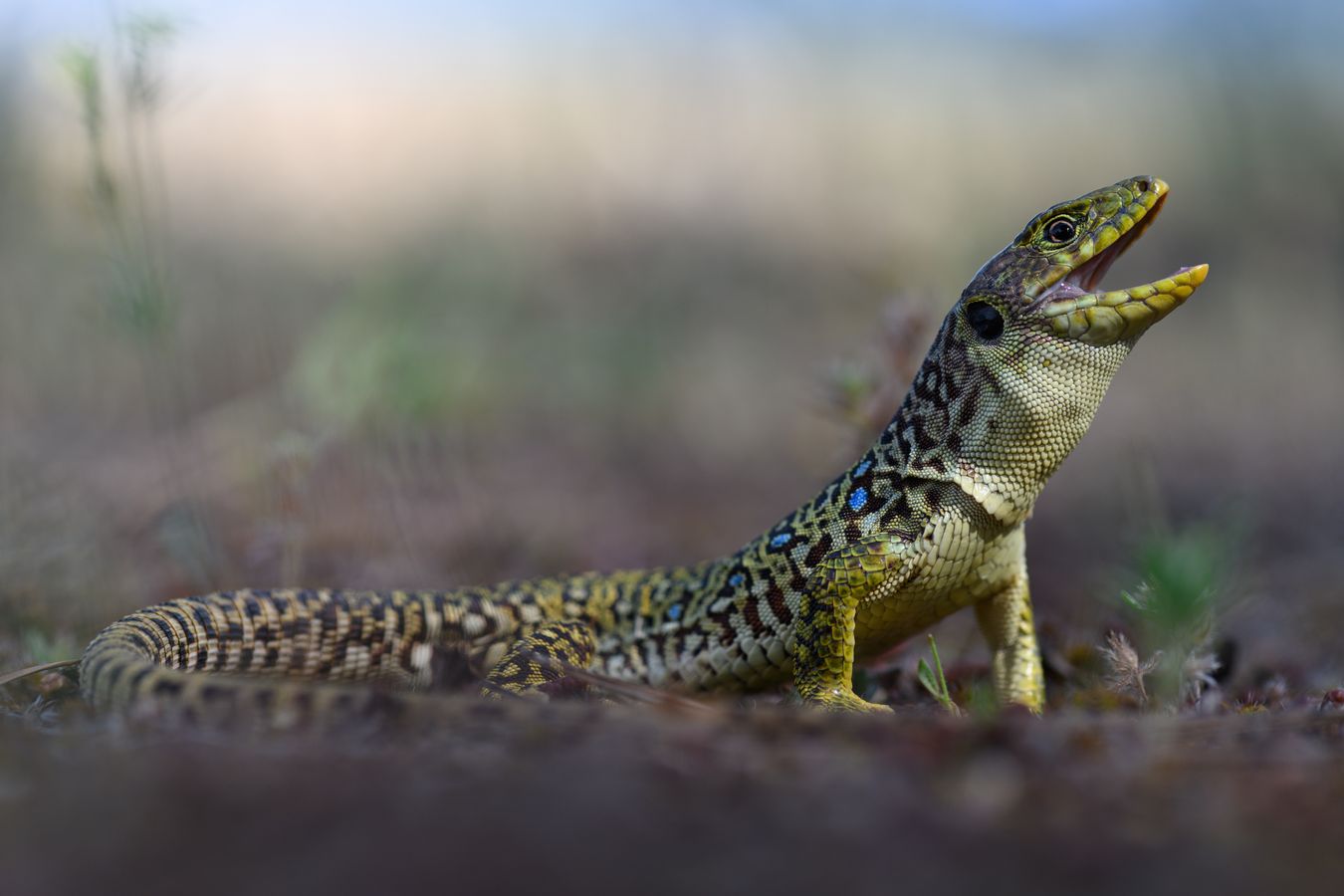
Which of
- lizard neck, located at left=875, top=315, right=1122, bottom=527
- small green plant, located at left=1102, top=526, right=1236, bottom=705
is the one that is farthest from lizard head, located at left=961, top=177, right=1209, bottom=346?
small green plant, located at left=1102, top=526, right=1236, bottom=705

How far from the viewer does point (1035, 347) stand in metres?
4.16

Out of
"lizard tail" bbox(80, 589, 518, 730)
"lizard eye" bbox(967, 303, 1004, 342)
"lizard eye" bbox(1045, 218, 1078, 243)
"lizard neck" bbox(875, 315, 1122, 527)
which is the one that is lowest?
"lizard tail" bbox(80, 589, 518, 730)

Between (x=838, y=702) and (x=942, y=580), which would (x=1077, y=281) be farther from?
(x=838, y=702)

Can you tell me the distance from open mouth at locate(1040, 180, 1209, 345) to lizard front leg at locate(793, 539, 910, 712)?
3.54 feet

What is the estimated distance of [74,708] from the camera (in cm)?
340

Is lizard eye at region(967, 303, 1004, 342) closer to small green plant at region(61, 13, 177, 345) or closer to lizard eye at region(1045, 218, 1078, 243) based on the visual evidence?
lizard eye at region(1045, 218, 1078, 243)

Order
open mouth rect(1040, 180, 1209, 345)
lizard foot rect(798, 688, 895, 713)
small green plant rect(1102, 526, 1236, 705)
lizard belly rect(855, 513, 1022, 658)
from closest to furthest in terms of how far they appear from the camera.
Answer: small green plant rect(1102, 526, 1236, 705)
lizard foot rect(798, 688, 895, 713)
open mouth rect(1040, 180, 1209, 345)
lizard belly rect(855, 513, 1022, 658)

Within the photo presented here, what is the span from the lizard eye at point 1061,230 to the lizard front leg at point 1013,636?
1399mm

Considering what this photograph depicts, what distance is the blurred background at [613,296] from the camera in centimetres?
630

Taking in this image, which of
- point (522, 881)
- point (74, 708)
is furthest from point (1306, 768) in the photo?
point (74, 708)

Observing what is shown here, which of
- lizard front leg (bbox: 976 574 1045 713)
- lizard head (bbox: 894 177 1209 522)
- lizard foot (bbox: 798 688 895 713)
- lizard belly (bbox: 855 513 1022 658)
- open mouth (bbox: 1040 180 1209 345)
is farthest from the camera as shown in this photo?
lizard front leg (bbox: 976 574 1045 713)

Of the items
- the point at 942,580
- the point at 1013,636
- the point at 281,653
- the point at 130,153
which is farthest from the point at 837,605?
the point at 130,153

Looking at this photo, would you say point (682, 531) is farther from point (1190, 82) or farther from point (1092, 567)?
point (1190, 82)

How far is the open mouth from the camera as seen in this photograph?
4.02 m
